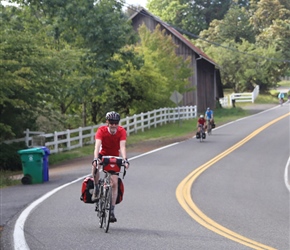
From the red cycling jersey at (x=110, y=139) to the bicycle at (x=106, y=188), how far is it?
13.7 inches

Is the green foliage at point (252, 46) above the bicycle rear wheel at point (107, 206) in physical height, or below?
above

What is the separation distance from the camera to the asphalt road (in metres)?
9.80

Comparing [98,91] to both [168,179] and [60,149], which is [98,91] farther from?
[168,179]

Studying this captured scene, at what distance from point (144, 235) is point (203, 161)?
15276mm

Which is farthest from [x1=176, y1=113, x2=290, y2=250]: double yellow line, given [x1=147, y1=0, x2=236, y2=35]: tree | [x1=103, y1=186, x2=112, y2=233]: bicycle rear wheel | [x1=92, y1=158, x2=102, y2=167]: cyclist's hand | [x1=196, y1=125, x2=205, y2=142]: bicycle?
[x1=147, y1=0, x2=236, y2=35]: tree

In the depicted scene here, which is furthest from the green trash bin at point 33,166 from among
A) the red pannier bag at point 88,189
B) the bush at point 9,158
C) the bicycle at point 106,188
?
the bicycle at point 106,188

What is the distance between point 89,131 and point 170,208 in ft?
69.2

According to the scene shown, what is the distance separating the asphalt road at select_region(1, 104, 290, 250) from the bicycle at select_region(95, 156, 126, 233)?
0.73 feet

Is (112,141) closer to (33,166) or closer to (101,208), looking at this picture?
(101,208)

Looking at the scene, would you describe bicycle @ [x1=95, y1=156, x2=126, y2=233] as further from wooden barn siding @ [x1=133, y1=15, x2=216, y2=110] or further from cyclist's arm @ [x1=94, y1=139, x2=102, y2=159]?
wooden barn siding @ [x1=133, y1=15, x2=216, y2=110]

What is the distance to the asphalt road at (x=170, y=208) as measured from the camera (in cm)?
980

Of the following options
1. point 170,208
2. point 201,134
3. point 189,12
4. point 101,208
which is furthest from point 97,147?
point 189,12

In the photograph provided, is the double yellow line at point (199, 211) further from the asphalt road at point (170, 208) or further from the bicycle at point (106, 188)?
the bicycle at point (106, 188)

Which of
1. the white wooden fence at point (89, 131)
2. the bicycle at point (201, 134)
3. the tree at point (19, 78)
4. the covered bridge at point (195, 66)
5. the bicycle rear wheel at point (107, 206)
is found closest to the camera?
the bicycle rear wheel at point (107, 206)
